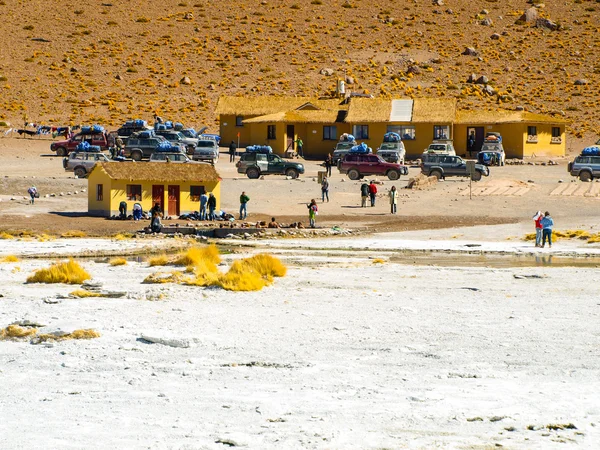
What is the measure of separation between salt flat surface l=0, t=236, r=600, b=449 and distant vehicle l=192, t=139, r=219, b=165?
37.0 metres

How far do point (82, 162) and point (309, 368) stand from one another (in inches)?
1620

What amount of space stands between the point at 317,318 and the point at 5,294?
694 centimetres

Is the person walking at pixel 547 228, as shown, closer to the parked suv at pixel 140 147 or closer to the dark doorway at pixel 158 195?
the dark doorway at pixel 158 195

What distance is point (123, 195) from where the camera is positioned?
4528 cm

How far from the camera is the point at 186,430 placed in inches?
538

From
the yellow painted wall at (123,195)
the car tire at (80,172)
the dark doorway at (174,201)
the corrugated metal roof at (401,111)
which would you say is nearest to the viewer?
the yellow painted wall at (123,195)

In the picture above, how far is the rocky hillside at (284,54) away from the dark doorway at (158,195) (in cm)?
3867

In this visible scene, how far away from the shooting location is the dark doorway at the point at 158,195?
4544 centimetres

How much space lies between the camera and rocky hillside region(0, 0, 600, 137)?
3585 inches

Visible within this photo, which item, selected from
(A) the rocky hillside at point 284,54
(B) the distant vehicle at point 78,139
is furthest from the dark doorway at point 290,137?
(A) the rocky hillside at point 284,54

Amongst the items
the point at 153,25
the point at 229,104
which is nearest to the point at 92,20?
the point at 153,25

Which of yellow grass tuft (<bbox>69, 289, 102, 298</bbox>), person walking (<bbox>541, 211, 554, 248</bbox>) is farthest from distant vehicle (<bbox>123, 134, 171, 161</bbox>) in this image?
yellow grass tuft (<bbox>69, 289, 102, 298</bbox>)

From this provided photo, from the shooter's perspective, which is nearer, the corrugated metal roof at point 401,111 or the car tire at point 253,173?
the car tire at point 253,173

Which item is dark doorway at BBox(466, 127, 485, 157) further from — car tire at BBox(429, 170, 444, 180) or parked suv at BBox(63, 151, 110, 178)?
parked suv at BBox(63, 151, 110, 178)
